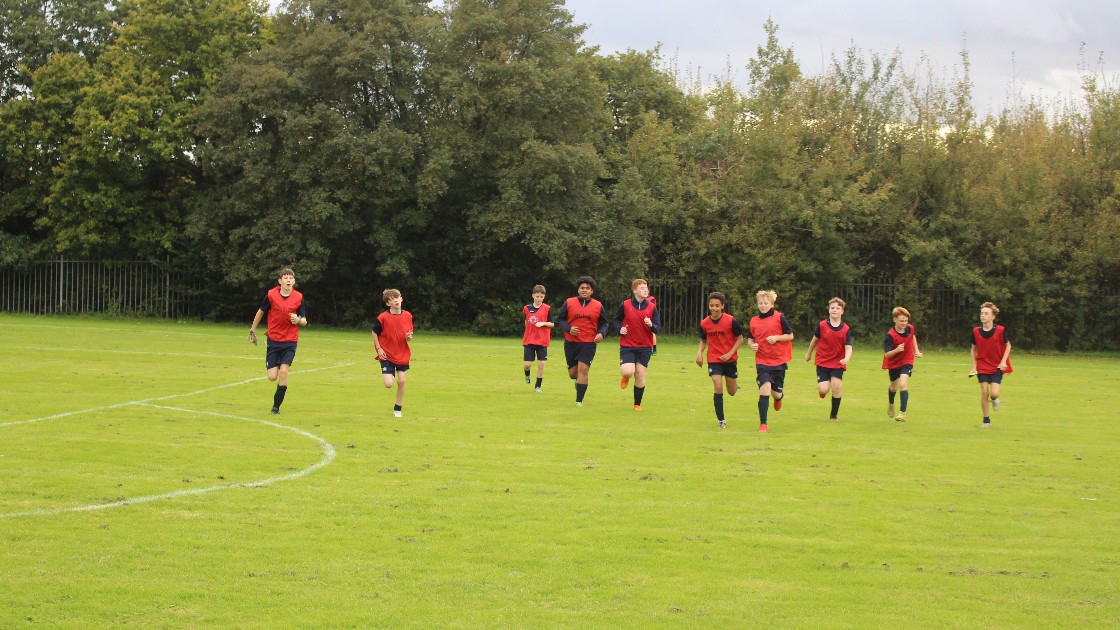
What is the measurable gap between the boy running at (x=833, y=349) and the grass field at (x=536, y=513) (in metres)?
0.65

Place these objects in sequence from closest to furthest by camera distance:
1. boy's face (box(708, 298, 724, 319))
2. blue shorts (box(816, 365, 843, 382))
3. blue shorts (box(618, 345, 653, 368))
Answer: boy's face (box(708, 298, 724, 319)) < blue shorts (box(816, 365, 843, 382)) < blue shorts (box(618, 345, 653, 368))

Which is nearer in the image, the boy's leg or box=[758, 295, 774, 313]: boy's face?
box=[758, 295, 774, 313]: boy's face

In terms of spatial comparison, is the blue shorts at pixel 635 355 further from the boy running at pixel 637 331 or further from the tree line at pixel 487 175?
the tree line at pixel 487 175

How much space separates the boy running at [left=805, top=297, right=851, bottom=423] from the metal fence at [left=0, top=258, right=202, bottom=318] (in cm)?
3234

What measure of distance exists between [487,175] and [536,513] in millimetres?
32121

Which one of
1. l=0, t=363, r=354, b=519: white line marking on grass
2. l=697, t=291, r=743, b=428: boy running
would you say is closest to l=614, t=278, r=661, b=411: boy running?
l=697, t=291, r=743, b=428: boy running

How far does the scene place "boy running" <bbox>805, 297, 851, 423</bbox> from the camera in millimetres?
17109

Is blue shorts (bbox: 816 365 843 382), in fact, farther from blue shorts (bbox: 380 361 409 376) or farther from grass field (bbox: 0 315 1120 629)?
blue shorts (bbox: 380 361 409 376)

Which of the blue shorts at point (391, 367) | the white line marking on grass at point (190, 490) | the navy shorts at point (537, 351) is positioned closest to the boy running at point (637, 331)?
the navy shorts at point (537, 351)

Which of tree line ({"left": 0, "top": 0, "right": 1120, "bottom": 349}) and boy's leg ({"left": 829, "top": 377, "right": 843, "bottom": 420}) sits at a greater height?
tree line ({"left": 0, "top": 0, "right": 1120, "bottom": 349})

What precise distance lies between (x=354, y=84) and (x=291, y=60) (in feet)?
→ 7.61

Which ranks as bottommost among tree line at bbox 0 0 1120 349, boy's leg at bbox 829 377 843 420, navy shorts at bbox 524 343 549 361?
boy's leg at bbox 829 377 843 420

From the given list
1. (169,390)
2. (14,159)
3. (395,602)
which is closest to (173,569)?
(395,602)

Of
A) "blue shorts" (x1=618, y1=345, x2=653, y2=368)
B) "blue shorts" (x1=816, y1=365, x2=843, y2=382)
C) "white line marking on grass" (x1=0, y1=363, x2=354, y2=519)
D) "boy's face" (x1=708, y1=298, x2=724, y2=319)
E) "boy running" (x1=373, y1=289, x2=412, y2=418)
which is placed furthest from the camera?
"blue shorts" (x1=618, y1=345, x2=653, y2=368)
